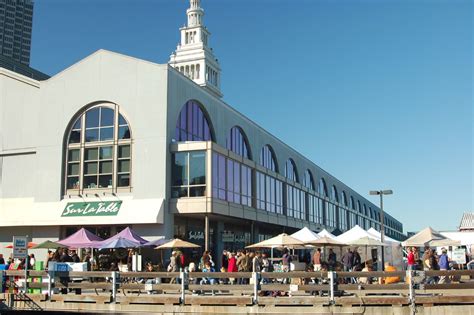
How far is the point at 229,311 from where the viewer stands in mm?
14773

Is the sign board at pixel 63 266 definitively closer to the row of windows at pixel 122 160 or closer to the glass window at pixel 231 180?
the row of windows at pixel 122 160

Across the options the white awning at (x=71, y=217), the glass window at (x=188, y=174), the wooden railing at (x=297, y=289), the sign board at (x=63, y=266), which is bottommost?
the wooden railing at (x=297, y=289)

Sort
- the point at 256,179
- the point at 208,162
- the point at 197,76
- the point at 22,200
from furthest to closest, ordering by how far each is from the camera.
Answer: the point at 197,76
the point at 256,179
the point at 22,200
the point at 208,162

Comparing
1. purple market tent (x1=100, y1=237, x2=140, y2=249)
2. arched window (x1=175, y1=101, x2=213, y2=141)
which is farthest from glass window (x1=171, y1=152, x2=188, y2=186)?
purple market tent (x1=100, y1=237, x2=140, y2=249)

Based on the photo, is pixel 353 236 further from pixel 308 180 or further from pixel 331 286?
pixel 308 180

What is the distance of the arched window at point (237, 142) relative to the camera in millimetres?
42028

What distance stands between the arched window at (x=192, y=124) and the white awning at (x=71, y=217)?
4.90 meters

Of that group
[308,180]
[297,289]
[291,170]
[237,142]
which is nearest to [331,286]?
[297,289]

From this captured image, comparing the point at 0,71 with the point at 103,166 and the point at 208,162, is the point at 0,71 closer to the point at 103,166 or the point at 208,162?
the point at 103,166

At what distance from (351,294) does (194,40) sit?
349ft

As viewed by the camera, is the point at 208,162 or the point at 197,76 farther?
the point at 197,76

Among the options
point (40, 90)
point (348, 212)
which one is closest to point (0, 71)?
point (40, 90)

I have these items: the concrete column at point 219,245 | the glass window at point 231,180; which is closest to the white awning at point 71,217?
the glass window at point 231,180

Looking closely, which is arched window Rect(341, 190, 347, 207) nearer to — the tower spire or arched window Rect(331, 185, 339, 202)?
arched window Rect(331, 185, 339, 202)
